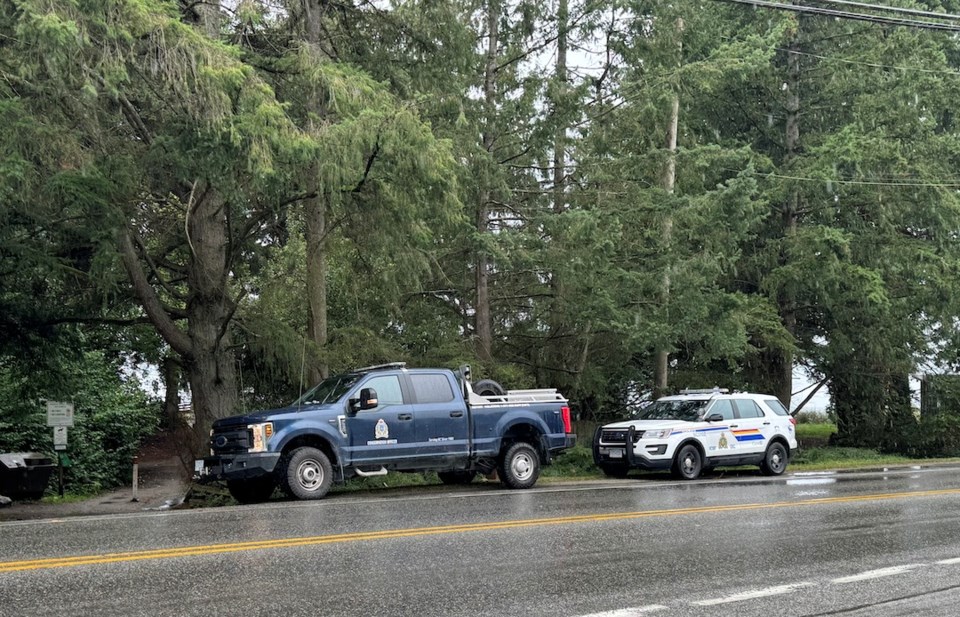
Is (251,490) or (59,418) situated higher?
(59,418)

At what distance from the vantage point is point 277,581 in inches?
294

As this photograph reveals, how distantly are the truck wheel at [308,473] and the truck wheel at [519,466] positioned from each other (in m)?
3.19

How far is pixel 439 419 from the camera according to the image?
52.4 ft

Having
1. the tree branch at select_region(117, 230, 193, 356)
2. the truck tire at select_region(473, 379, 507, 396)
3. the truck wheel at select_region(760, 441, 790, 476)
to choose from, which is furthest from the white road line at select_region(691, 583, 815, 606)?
the truck wheel at select_region(760, 441, 790, 476)

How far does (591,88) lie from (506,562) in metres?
17.8

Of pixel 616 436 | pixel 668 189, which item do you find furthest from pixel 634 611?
pixel 668 189

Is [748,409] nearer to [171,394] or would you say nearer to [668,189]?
[668,189]

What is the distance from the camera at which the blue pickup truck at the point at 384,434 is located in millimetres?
14492

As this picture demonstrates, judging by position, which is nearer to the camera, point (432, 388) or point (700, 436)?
point (432, 388)

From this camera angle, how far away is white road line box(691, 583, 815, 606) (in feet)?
23.1

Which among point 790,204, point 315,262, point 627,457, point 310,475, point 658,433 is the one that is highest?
point 790,204

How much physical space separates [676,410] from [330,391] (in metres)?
8.71

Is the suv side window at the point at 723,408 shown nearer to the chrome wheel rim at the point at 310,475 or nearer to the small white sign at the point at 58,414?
the chrome wheel rim at the point at 310,475

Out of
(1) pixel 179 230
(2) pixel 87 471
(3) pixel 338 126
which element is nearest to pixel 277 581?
(3) pixel 338 126
